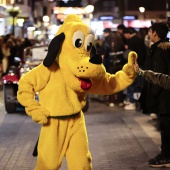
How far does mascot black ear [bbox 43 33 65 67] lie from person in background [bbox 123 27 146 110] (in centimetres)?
Answer: 684

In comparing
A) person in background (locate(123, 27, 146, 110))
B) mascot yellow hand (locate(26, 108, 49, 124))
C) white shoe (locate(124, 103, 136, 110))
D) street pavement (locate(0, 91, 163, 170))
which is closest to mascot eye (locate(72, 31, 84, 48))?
mascot yellow hand (locate(26, 108, 49, 124))

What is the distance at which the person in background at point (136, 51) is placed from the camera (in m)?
12.4

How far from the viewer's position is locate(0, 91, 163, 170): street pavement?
783 centimetres

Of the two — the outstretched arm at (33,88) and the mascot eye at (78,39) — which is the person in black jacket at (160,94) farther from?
the outstretched arm at (33,88)

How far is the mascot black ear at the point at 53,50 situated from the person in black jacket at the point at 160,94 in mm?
2124

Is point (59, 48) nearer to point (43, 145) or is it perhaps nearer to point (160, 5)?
point (43, 145)

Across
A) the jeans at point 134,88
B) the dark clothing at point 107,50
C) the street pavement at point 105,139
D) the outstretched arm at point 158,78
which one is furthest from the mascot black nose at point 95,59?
the dark clothing at point 107,50

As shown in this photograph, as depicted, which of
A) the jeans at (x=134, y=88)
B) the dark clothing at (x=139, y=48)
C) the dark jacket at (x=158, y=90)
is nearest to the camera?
the dark jacket at (x=158, y=90)

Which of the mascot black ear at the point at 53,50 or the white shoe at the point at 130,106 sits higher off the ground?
the mascot black ear at the point at 53,50

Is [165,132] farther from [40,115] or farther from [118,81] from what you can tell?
[40,115]

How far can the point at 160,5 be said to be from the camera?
64.9 meters

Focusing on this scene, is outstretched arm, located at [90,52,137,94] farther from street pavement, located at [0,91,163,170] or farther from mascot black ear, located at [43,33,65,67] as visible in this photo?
street pavement, located at [0,91,163,170]

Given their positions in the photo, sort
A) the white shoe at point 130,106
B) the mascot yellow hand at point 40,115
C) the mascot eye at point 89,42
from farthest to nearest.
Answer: the white shoe at point 130,106, the mascot eye at point 89,42, the mascot yellow hand at point 40,115

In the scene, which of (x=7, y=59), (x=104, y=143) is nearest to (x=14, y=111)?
(x=104, y=143)
